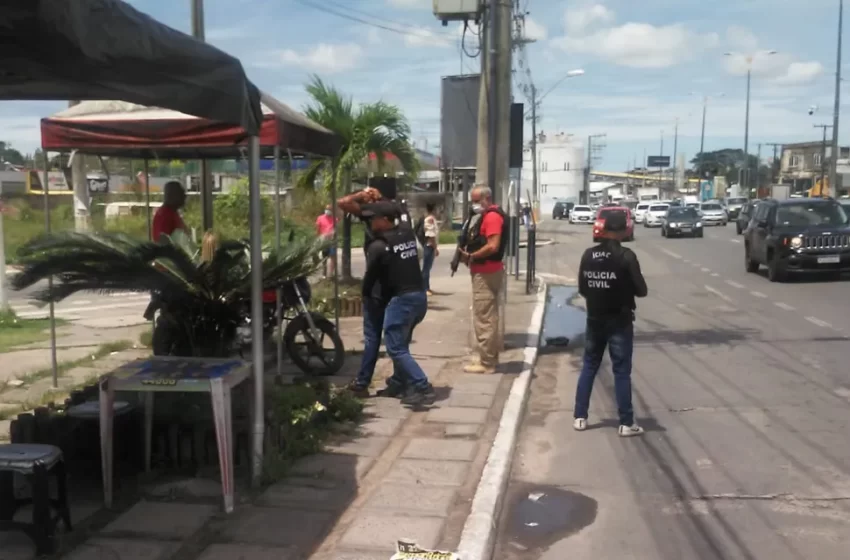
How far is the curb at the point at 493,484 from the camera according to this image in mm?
4725

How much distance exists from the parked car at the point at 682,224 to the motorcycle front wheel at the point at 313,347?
3414 centimetres

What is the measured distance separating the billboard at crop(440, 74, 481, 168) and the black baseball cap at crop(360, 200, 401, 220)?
4299 mm

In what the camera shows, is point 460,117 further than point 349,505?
Yes

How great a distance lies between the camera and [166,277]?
238 inches

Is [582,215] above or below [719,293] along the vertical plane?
below

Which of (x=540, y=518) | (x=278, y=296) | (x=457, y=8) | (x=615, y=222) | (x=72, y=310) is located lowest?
(x=72, y=310)

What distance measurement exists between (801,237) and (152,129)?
49.6 ft

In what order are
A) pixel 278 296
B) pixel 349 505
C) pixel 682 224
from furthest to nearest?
pixel 682 224 < pixel 278 296 < pixel 349 505

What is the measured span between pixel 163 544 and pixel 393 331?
10.6 ft

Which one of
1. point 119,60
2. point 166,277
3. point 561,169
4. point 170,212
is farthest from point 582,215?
point 119,60

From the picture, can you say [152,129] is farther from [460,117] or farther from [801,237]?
[801,237]

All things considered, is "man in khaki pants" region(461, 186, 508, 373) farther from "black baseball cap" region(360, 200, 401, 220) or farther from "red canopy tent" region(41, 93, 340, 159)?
"red canopy tent" region(41, 93, 340, 159)

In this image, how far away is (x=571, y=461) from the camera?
651 cm

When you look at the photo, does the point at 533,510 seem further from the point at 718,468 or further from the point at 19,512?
the point at 19,512
